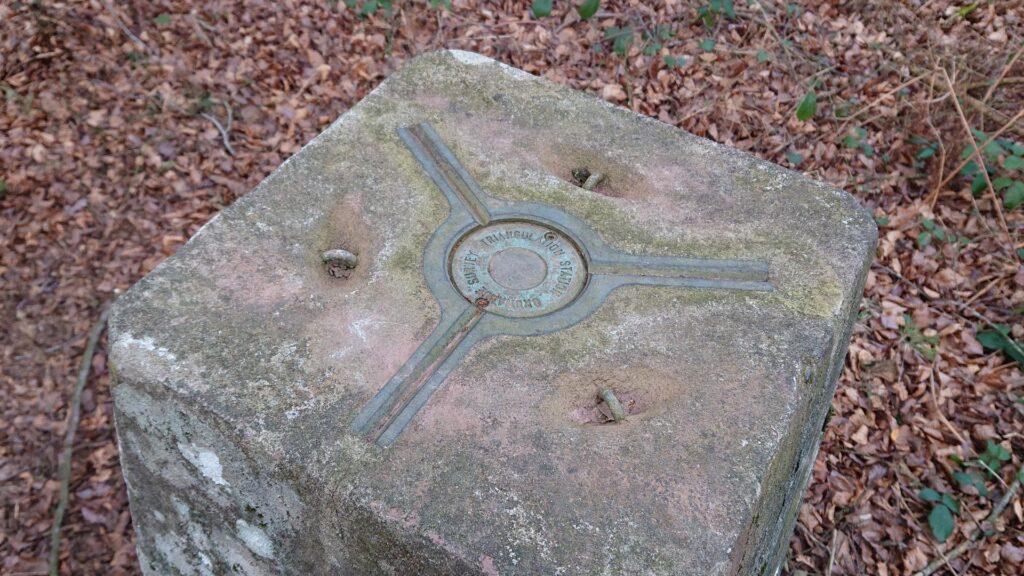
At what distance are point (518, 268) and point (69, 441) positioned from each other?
2333 mm

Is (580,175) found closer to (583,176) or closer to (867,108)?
(583,176)

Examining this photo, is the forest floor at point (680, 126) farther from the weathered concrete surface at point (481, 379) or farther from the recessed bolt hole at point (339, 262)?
the recessed bolt hole at point (339, 262)

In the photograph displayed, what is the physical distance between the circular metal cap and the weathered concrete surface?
0.42 feet

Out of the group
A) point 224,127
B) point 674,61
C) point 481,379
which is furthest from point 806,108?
point 224,127

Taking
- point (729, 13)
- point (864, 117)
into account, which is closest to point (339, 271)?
point (729, 13)

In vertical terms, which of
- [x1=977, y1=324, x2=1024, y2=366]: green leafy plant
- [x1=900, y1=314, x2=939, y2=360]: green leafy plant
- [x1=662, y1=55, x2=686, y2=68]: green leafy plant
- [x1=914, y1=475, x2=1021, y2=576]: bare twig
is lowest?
[x1=914, y1=475, x2=1021, y2=576]: bare twig

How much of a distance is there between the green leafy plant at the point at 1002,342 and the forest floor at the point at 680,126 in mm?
13

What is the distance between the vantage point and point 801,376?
2281 millimetres

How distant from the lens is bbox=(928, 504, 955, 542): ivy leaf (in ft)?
10.6

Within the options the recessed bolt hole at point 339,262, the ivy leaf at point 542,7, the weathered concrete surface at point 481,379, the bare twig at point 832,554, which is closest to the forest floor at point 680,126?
the bare twig at point 832,554

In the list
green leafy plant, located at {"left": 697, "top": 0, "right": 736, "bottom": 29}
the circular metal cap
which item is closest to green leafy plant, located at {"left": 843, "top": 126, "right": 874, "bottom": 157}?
green leafy plant, located at {"left": 697, "top": 0, "right": 736, "bottom": 29}

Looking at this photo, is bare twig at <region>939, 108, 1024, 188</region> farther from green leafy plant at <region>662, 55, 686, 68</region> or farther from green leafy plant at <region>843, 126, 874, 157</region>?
green leafy plant at <region>662, 55, 686, 68</region>

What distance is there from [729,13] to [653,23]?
0.63 metres

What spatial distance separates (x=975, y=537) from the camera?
3.30 meters
